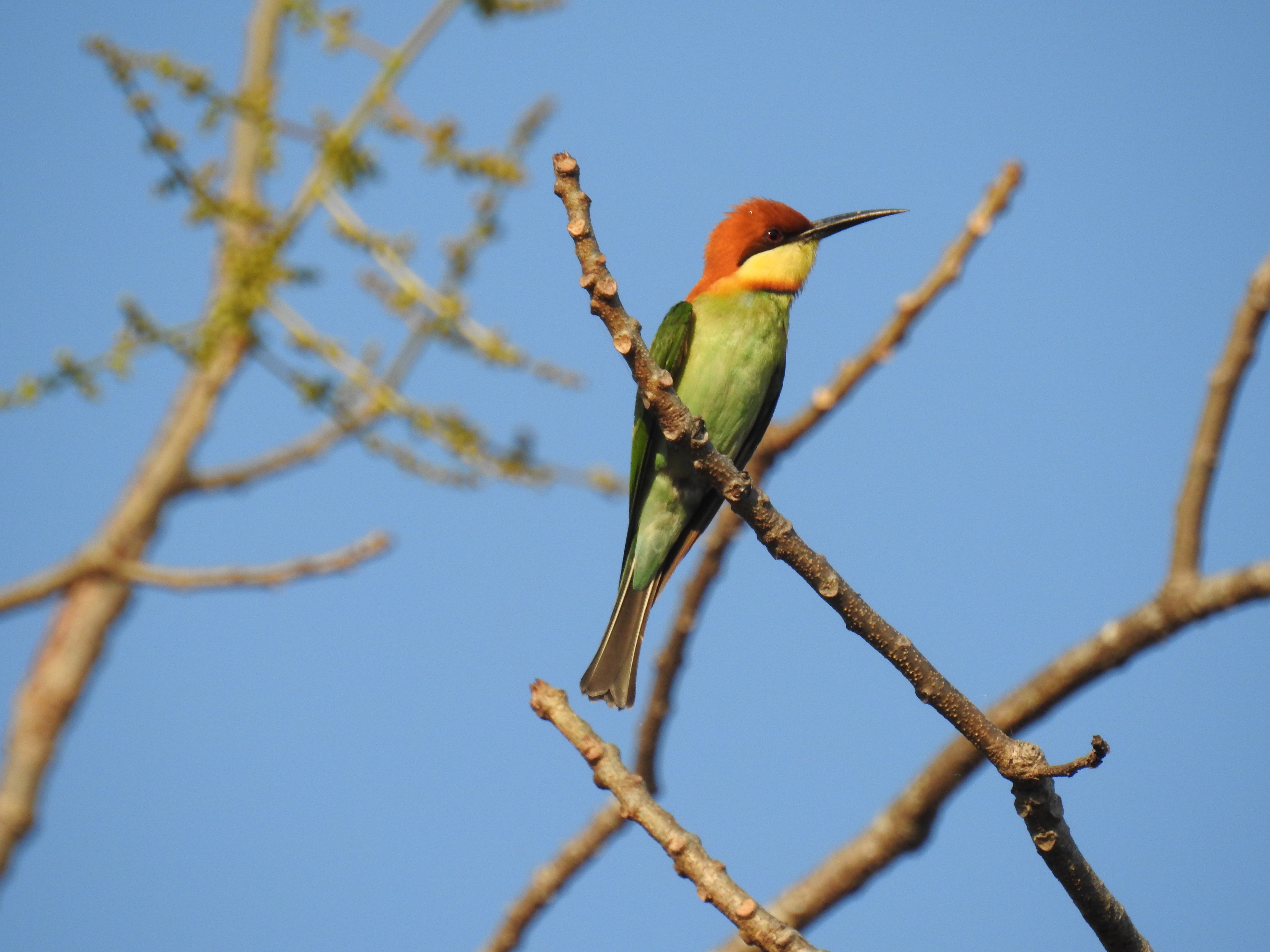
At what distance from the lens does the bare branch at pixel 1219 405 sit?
2850 millimetres

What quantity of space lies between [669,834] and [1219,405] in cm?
177

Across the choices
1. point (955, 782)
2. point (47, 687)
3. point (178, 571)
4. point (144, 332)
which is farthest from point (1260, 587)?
point (47, 687)

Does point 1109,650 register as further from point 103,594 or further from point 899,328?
point 103,594

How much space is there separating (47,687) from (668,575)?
2.11 meters

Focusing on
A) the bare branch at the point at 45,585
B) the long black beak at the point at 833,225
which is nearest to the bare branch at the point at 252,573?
the bare branch at the point at 45,585

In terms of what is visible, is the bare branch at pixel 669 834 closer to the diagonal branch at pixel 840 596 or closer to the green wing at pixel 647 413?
the diagonal branch at pixel 840 596

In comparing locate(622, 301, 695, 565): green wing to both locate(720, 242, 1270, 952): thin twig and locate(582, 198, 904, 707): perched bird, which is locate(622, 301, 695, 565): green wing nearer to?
locate(582, 198, 904, 707): perched bird

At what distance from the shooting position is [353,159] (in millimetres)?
4102

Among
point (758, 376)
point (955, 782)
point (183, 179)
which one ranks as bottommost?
point (955, 782)

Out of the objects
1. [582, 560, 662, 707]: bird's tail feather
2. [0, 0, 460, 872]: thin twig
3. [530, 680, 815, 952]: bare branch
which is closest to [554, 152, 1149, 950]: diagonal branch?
[530, 680, 815, 952]: bare branch

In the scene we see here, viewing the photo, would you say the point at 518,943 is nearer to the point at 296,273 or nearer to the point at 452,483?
the point at 452,483

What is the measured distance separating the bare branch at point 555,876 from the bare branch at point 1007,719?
42 centimetres

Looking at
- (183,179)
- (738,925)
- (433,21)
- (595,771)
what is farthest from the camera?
(433,21)

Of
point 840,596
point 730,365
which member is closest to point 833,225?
point 730,365
